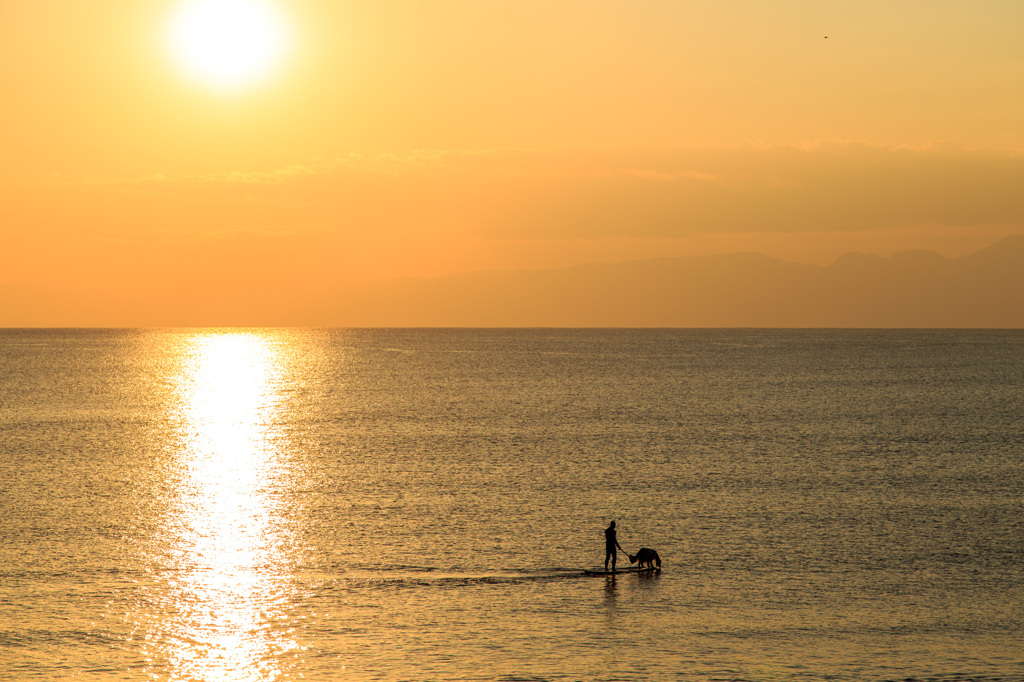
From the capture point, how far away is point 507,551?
47969 mm

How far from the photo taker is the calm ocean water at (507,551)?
32750 mm

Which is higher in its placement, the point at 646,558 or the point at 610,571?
the point at 646,558

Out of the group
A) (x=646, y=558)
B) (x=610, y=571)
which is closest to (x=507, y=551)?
(x=610, y=571)

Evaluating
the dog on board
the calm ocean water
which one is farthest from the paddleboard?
the calm ocean water

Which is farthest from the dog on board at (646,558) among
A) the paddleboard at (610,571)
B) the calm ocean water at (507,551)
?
the calm ocean water at (507,551)

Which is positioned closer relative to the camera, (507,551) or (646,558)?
(646,558)

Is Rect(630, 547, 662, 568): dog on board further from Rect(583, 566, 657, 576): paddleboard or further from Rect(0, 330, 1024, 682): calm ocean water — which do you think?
Rect(0, 330, 1024, 682): calm ocean water

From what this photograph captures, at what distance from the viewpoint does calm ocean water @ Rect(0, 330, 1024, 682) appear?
107 ft

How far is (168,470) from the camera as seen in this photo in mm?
75625

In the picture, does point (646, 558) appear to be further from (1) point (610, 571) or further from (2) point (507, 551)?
(2) point (507, 551)

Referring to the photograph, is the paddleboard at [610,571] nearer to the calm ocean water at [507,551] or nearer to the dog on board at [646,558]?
the dog on board at [646,558]

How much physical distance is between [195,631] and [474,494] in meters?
30.6

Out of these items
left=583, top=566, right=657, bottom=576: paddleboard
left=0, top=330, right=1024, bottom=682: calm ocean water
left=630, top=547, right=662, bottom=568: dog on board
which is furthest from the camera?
left=630, top=547, right=662, bottom=568: dog on board

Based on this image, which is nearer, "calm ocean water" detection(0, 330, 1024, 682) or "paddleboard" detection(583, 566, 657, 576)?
"calm ocean water" detection(0, 330, 1024, 682)
